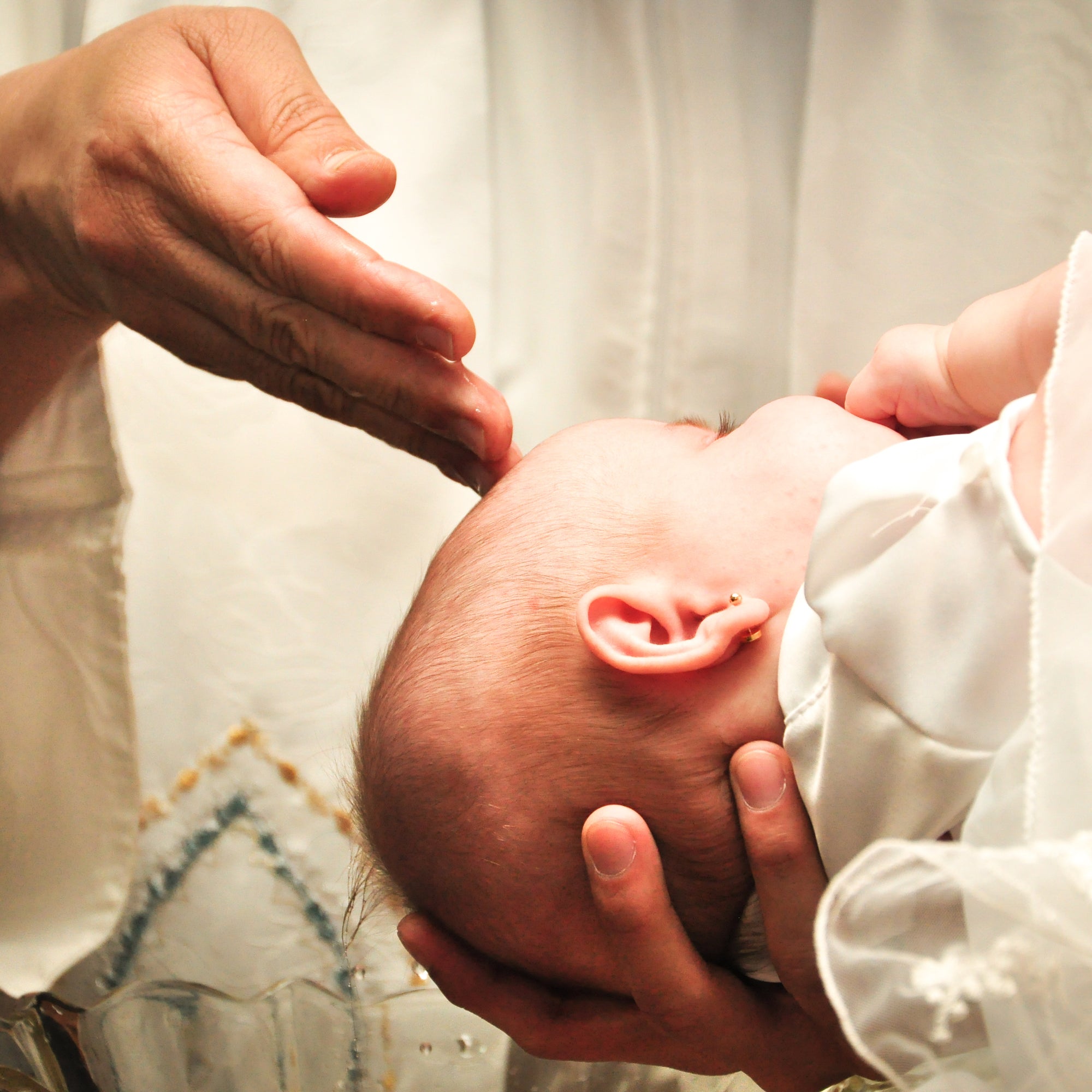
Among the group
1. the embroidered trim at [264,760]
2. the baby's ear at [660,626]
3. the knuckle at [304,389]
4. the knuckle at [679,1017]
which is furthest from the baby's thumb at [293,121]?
the embroidered trim at [264,760]

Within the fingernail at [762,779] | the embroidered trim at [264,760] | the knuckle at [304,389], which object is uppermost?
the knuckle at [304,389]

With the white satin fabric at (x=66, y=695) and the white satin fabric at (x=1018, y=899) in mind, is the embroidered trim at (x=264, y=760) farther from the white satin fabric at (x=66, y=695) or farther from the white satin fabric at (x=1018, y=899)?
the white satin fabric at (x=1018, y=899)

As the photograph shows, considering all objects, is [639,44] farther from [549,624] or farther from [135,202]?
[549,624]

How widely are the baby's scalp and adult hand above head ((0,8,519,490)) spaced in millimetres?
84

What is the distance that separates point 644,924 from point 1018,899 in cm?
25

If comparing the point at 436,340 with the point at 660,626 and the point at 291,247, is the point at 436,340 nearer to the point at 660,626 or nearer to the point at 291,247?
the point at 291,247

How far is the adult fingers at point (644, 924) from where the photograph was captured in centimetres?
55

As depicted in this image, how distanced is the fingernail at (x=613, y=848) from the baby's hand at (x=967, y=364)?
1.02ft

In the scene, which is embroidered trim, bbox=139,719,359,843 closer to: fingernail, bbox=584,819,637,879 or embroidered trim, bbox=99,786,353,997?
embroidered trim, bbox=99,786,353,997

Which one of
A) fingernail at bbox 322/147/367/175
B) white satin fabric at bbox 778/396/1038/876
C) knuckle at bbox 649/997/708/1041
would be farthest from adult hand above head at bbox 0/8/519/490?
knuckle at bbox 649/997/708/1041

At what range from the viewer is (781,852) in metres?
0.54

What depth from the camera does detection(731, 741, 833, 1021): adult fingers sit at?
53 cm

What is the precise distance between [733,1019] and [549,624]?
0.86ft

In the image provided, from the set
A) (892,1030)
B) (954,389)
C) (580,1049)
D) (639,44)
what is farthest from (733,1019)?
(639,44)
